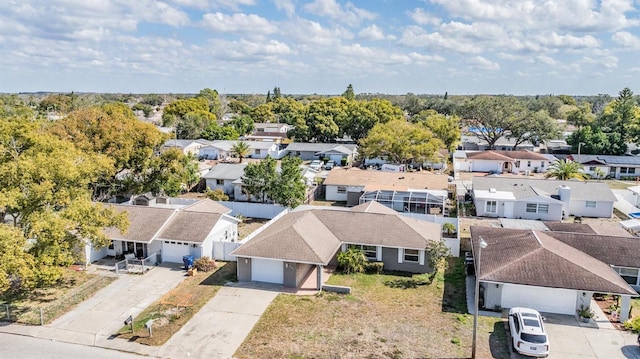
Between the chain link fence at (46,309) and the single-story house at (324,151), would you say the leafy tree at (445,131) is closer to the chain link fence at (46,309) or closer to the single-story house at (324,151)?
the single-story house at (324,151)

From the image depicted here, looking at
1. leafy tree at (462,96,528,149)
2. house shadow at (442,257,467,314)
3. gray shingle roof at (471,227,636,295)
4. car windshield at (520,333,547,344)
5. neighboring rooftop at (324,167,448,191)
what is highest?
leafy tree at (462,96,528,149)

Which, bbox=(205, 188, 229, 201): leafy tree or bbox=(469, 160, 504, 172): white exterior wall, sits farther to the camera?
bbox=(469, 160, 504, 172): white exterior wall

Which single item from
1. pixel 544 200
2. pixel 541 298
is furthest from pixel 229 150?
pixel 541 298

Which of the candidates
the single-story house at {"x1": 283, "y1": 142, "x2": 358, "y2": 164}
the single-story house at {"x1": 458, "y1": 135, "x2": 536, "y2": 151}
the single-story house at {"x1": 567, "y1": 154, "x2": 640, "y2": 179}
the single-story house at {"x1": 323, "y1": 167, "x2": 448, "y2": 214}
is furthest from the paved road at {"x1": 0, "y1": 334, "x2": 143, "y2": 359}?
the single-story house at {"x1": 458, "y1": 135, "x2": 536, "y2": 151}

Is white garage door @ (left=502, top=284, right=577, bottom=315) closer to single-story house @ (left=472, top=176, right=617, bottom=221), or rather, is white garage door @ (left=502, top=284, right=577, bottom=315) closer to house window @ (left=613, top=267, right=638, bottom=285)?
house window @ (left=613, top=267, right=638, bottom=285)

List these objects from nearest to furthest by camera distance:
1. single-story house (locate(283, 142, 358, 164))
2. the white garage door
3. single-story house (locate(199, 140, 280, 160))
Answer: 1. the white garage door
2. single-story house (locate(283, 142, 358, 164))
3. single-story house (locate(199, 140, 280, 160))

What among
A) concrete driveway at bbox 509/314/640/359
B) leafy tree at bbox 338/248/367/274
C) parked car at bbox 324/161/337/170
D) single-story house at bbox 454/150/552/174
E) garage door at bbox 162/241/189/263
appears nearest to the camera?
concrete driveway at bbox 509/314/640/359

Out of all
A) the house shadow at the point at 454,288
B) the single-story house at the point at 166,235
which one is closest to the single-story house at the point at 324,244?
the house shadow at the point at 454,288
